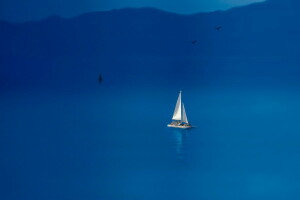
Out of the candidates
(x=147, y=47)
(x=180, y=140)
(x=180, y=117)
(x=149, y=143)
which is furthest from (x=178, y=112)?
(x=147, y=47)

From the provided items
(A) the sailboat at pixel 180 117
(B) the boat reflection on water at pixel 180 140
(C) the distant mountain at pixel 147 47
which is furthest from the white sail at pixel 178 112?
(C) the distant mountain at pixel 147 47

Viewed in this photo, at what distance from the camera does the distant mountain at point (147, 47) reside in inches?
237

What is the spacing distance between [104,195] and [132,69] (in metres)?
2.68

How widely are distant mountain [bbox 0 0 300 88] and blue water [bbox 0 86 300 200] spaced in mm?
252

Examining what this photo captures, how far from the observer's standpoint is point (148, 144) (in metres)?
4.79

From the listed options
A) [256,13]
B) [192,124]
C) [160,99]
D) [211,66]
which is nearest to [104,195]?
[192,124]

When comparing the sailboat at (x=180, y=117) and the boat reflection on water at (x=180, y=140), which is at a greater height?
the sailboat at (x=180, y=117)

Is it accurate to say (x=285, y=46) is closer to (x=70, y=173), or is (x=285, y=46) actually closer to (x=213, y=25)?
(x=213, y=25)

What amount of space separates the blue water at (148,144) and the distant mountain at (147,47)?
25cm

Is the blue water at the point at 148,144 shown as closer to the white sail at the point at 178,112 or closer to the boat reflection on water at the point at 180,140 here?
the boat reflection on water at the point at 180,140

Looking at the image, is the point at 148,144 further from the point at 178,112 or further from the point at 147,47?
the point at 147,47

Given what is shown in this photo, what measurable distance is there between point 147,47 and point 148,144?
6.41ft

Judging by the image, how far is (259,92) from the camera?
6039 millimetres

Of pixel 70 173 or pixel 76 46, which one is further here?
pixel 76 46
